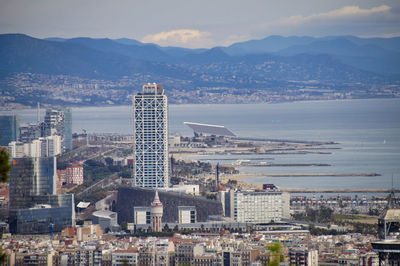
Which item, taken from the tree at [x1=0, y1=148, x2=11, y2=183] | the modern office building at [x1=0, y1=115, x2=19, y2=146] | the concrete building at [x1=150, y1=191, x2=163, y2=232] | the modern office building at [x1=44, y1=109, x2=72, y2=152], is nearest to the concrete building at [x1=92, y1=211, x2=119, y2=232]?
the concrete building at [x1=150, y1=191, x2=163, y2=232]

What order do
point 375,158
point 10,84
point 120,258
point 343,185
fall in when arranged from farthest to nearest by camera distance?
1. point 10,84
2. point 375,158
3. point 343,185
4. point 120,258

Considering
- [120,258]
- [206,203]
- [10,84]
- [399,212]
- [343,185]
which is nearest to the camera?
[399,212]

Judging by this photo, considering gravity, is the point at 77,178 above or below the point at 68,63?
below

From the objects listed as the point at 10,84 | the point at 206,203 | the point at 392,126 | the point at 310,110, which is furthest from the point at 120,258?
the point at 310,110

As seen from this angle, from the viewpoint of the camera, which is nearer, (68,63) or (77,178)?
(77,178)

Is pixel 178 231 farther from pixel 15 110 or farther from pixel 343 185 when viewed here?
pixel 15 110

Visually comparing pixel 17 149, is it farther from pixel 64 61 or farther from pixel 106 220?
pixel 64 61

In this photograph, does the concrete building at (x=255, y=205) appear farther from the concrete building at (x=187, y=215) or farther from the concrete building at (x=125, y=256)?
the concrete building at (x=125, y=256)

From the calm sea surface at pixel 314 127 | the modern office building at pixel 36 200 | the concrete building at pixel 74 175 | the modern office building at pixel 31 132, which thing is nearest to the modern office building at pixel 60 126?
the modern office building at pixel 31 132
